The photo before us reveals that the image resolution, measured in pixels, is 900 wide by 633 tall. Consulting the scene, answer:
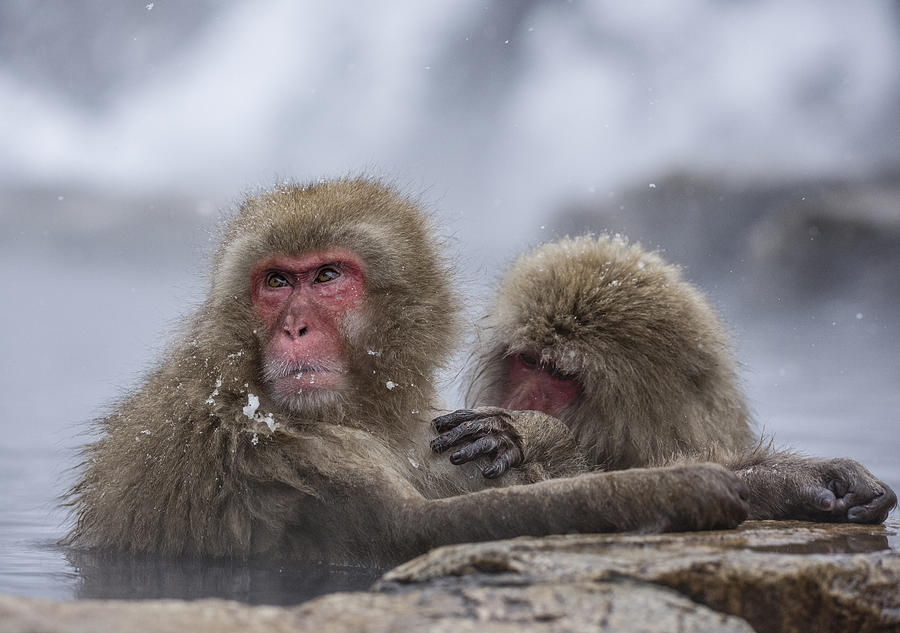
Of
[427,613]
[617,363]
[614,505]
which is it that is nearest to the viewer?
[427,613]

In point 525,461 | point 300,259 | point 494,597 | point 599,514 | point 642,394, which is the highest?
point 300,259

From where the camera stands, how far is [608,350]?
13.5 feet

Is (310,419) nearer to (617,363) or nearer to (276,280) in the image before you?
(276,280)

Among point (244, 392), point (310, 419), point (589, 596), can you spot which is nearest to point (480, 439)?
point (310, 419)

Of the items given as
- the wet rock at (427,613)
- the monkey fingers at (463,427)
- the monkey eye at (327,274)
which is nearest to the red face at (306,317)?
the monkey eye at (327,274)

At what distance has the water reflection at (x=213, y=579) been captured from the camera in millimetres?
2898

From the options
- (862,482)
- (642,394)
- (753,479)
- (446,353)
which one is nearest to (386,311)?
(446,353)

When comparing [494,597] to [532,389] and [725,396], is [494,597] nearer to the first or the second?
[532,389]

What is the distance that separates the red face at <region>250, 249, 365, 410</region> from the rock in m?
1.11

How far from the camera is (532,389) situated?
4262 mm

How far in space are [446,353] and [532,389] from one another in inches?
19.6

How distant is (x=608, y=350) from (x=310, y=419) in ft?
3.91

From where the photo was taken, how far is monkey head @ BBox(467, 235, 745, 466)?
13.5 ft

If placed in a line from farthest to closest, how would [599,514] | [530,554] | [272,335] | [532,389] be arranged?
[532,389] < [272,335] < [599,514] < [530,554]
